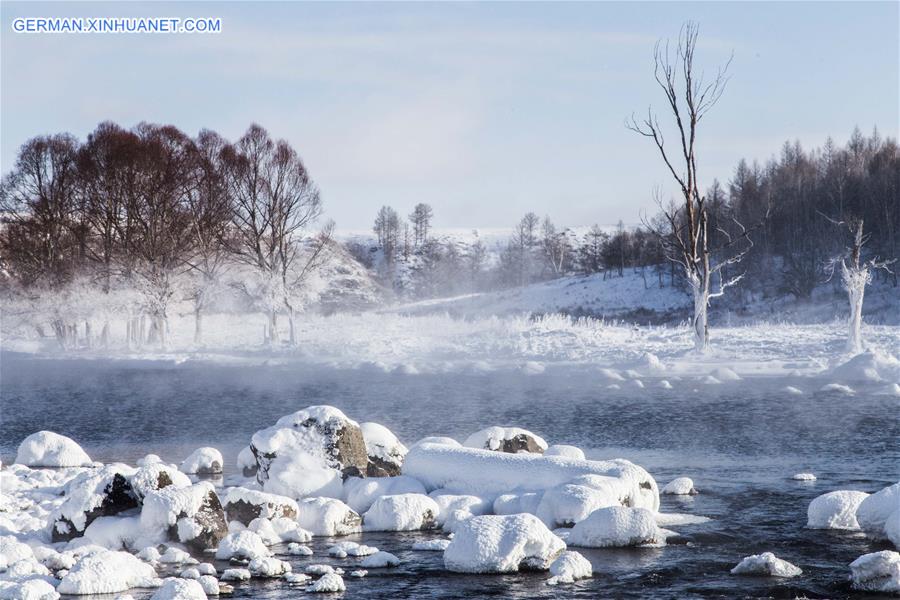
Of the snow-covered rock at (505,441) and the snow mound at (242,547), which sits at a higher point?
the snow-covered rock at (505,441)

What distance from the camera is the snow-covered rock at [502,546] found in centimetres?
983

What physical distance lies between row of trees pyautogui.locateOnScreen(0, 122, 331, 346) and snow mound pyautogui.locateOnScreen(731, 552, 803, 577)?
39872 millimetres

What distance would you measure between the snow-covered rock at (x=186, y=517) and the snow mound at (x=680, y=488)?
21.0ft

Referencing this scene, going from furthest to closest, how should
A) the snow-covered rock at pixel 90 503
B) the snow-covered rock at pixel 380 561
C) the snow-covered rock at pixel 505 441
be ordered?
the snow-covered rock at pixel 505 441 → the snow-covered rock at pixel 90 503 → the snow-covered rock at pixel 380 561

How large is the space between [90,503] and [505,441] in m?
6.54

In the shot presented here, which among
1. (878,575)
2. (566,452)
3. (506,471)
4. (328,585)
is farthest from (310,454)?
(878,575)

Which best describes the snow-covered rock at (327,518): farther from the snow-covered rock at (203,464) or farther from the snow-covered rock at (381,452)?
the snow-covered rock at (203,464)

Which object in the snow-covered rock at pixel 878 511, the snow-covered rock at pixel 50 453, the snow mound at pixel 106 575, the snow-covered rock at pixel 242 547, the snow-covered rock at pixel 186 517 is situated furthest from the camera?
the snow-covered rock at pixel 50 453

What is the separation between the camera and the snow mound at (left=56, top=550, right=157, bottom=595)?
30.3 ft

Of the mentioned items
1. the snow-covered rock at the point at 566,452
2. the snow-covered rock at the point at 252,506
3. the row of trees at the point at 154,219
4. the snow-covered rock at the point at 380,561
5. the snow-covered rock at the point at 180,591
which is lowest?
the snow-covered rock at the point at 380,561

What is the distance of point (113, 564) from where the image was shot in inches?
374

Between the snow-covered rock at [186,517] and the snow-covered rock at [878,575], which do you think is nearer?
the snow-covered rock at [878,575]

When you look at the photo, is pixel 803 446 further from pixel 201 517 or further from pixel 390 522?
pixel 201 517

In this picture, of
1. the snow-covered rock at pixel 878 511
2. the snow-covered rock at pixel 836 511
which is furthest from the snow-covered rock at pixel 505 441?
the snow-covered rock at pixel 878 511
